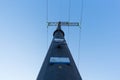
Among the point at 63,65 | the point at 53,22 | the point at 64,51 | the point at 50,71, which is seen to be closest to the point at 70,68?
the point at 63,65

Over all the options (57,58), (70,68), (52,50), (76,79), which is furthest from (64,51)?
(76,79)

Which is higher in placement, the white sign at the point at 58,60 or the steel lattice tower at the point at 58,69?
the white sign at the point at 58,60

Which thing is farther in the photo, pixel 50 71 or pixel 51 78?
pixel 50 71

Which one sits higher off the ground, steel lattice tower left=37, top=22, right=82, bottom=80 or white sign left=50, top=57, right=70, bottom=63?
white sign left=50, top=57, right=70, bottom=63

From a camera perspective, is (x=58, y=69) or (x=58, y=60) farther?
(x=58, y=60)

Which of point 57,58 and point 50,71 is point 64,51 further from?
point 50,71

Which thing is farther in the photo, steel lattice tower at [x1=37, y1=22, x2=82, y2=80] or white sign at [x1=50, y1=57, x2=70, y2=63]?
white sign at [x1=50, y1=57, x2=70, y2=63]

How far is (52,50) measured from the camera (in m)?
9.93

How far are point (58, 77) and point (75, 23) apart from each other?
16650 millimetres

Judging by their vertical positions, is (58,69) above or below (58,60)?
below

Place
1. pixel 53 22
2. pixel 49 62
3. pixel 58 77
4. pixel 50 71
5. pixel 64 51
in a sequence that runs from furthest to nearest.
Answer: pixel 53 22
pixel 64 51
pixel 49 62
pixel 50 71
pixel 58 77

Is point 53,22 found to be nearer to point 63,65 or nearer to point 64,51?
point 64,51

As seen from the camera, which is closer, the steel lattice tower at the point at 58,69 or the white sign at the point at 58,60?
the steel lattice tower at the point at 58,69

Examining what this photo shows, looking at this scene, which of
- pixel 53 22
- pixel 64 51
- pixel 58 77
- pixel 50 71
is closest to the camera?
pixel 58 77
